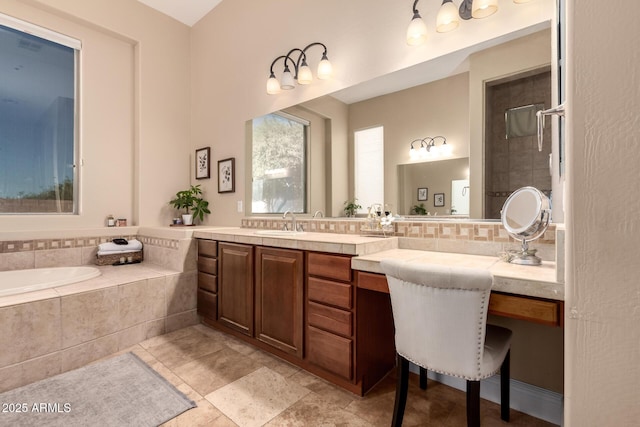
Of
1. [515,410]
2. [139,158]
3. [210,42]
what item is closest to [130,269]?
[139,158]

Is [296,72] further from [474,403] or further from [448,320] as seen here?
[474,403]

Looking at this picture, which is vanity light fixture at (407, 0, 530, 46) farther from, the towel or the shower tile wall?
the towel

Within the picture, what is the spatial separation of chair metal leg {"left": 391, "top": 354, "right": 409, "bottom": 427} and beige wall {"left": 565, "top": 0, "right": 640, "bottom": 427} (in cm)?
67

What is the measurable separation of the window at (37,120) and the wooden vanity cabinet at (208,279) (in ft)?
5.29

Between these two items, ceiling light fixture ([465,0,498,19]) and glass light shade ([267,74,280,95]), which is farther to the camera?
glass light shade ([267,74,280,95])

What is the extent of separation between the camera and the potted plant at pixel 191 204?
3529mm

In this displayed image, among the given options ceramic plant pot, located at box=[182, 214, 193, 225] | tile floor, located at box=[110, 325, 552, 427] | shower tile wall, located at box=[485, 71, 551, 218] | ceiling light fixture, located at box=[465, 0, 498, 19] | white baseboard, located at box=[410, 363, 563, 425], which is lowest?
tile floor, located at box=[110, 325, 552, 427]

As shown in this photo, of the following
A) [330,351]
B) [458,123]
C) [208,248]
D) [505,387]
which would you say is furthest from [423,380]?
[208,248]

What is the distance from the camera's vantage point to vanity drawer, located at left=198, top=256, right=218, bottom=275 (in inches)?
103

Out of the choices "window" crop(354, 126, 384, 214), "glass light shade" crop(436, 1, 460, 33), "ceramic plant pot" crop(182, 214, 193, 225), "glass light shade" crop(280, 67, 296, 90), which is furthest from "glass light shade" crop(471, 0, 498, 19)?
"ceramic plant pot" crop(182, 214, 193, 225)

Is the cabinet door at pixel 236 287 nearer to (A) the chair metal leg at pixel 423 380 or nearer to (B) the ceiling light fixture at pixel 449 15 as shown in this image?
(A) the chair metal leg at pixel 423 380

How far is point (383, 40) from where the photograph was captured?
83.6 inches

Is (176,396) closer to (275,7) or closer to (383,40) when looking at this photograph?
(383,40)

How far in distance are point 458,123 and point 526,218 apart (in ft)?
2.39
